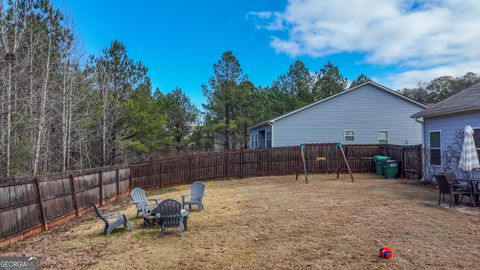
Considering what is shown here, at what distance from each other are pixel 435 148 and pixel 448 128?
1181mm

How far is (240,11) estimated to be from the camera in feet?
62.3

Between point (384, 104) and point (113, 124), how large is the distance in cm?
1653

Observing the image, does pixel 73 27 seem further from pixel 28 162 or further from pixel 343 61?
pixel 343 61

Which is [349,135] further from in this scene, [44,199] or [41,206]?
[41,206]

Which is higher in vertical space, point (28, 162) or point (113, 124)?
point (113, 124)

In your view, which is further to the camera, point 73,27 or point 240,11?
point 240,11

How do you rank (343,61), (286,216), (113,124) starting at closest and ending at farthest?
(286,216) < (113,124) < (343,61)

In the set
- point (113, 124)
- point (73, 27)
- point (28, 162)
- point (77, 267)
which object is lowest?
point (77, 267)

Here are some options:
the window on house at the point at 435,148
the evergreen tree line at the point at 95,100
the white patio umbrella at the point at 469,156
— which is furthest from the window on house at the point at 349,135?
the white patio umbrella at the point at 469,156

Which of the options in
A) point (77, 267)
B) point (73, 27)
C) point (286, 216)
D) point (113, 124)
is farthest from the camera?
point (113, 124)

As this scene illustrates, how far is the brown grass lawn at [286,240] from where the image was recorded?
15.8 ft

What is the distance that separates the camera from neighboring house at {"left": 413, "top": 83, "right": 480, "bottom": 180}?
10734mm

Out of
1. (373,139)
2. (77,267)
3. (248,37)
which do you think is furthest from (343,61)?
(77,267)

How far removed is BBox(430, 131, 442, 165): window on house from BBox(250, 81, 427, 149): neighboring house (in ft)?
23.8
